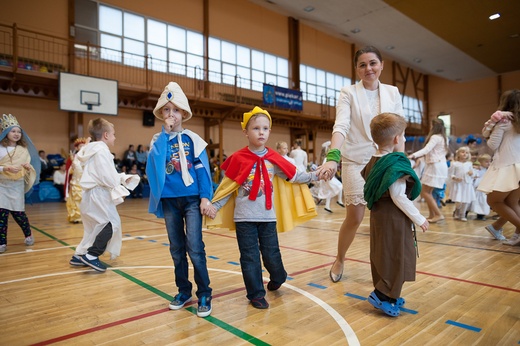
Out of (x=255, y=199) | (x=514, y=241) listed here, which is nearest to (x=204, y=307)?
(x=255, y=199)

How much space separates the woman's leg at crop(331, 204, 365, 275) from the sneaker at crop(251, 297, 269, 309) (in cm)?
78

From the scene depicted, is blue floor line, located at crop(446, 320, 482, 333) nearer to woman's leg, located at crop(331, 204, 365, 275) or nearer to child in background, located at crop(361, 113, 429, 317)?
child in background, located at crop(361, 113, 429, 317)

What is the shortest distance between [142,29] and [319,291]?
1260cm

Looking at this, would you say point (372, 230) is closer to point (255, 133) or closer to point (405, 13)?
point (255, 133)

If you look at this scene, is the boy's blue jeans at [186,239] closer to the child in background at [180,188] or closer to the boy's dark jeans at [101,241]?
the child in background at [180,188]

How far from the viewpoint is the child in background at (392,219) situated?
2.01m

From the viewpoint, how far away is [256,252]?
7.53 ft

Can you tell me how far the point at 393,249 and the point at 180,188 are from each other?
1.33 metres

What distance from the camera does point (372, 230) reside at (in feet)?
7.08

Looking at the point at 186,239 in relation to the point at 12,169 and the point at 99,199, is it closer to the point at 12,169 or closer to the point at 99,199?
the point at 99,199

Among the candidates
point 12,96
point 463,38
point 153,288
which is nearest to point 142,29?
point 12,96

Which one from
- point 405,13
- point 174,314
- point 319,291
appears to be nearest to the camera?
point 174,314

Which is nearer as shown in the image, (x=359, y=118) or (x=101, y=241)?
(x=359, y=118)

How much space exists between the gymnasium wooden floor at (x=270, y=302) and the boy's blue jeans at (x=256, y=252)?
15cm
